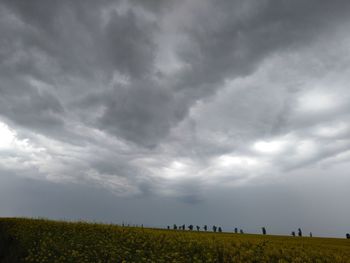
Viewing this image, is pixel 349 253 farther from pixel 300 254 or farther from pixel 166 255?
pixel 166 255

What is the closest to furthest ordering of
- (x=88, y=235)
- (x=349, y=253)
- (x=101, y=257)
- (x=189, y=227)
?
(x=349, y=253) < (x=101, y=257) < (x=88, y=235) < (x=189, y=227)

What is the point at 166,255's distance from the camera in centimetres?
1698

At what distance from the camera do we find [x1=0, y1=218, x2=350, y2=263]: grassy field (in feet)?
53.2

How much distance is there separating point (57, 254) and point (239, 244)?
39.8 ft

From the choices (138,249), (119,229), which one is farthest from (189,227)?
(138,249)

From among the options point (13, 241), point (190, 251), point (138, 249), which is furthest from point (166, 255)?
point (13, 241)

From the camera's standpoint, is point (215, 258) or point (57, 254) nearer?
point (215, 258)

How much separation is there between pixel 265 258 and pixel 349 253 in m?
5.67

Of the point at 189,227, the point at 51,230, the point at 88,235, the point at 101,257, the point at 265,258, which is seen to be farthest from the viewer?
the point at 189,227

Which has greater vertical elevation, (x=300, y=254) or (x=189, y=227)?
(x=189, y=227)

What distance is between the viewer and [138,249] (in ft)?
62.4

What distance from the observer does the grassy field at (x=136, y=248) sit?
1622cm

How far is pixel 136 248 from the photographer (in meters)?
19.3

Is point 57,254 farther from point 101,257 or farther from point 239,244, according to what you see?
point 239,244
